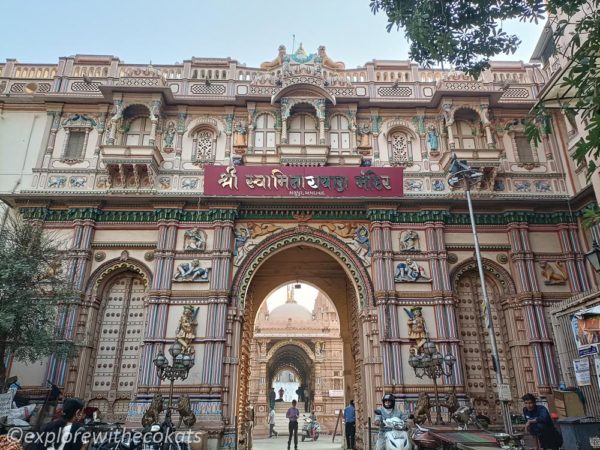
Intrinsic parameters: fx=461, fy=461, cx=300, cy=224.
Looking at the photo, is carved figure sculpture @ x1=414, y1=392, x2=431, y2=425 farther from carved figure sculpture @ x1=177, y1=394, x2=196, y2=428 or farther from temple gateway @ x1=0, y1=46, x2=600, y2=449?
carved figure sculpture @ x1=177, y1=394, x2=196, y2=428

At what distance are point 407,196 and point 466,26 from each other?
7048 millimetres

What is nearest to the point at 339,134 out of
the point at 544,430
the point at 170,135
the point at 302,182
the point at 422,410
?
the point at 302,182

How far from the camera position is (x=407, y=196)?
15836 mm

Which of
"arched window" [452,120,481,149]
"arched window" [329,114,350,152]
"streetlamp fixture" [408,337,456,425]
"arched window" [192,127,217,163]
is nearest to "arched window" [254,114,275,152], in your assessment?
"arched window" [192,127,217,163]

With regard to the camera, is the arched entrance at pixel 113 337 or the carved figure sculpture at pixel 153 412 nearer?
the carved figure sculpture at pixel 153 412

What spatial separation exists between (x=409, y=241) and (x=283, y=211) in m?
4.42

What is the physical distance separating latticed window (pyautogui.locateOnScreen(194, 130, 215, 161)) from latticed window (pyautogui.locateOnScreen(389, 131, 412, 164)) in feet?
21.7

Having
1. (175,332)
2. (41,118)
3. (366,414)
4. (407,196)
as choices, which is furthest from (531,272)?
(41,118)

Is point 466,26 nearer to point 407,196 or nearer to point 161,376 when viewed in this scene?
point 407,196

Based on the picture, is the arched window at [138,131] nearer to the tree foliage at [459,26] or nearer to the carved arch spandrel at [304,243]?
the carved arch spandrel at [304,243]

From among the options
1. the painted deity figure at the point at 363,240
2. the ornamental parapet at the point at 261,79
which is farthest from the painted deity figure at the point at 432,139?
the painted deity figure at the point at 363,240

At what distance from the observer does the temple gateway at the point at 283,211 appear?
46.6ft

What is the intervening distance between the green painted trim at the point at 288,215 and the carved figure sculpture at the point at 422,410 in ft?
18.9
